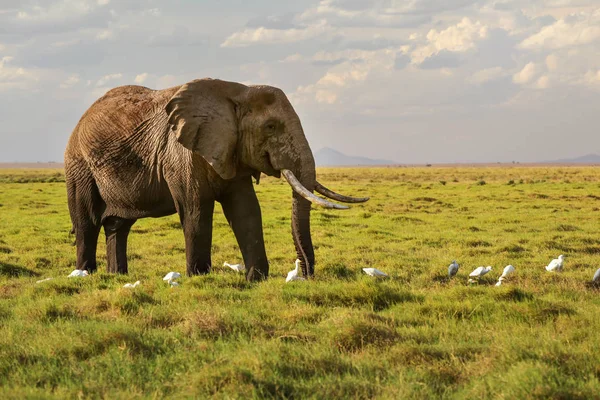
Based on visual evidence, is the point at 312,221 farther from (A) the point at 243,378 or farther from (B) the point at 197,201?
(A) the point at 243,378

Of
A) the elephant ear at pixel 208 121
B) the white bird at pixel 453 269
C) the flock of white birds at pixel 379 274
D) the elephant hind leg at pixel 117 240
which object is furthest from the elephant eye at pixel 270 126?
the elephant hind leg at pixel 117 240

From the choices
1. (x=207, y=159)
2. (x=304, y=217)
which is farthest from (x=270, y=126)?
(x=304, y=217)

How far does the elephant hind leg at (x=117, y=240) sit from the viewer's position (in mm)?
13430

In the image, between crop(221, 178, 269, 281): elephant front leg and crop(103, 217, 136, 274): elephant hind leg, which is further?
crop(103, 217, 136, 274): elephant hind leg

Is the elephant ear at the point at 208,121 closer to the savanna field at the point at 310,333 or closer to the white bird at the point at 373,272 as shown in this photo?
the savanna field at the point at 310,333

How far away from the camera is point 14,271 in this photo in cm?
1375

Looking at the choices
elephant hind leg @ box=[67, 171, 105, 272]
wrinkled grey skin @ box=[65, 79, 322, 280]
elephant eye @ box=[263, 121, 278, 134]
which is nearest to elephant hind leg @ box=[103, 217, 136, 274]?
elephant hind leg @ box=[67, 171, 105, 272]

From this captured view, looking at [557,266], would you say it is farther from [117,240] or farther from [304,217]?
[117,240]

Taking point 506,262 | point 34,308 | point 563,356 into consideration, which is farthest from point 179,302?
point 506,262

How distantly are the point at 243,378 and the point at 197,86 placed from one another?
6009mm

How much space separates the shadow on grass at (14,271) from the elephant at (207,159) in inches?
96.9

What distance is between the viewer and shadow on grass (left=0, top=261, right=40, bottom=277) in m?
13.5

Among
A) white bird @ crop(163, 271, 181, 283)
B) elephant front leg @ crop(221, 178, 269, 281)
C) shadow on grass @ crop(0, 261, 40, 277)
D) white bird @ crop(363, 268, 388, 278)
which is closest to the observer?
white bird @ crop(163, 271, 181, 283)

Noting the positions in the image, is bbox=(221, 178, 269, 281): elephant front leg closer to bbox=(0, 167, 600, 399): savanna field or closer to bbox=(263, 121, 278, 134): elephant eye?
bbox=(0, 167, 600, 399): savanna field
